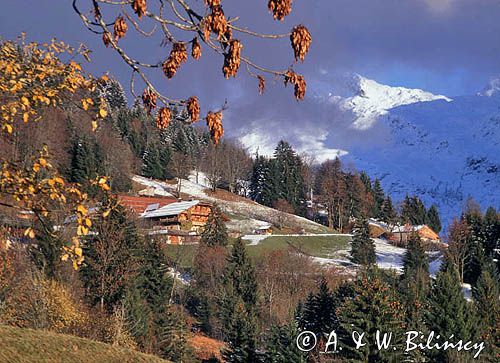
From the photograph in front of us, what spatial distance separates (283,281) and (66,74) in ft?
139

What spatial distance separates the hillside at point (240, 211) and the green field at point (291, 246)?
7563mm

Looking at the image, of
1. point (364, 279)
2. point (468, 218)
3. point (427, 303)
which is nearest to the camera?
point (364, 279)

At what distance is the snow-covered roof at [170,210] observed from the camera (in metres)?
65.3

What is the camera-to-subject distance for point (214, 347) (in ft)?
121

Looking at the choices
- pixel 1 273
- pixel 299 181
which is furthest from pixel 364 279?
pixel 299 181

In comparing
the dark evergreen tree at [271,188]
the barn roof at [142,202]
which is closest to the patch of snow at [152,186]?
the barn roof at [142,202]

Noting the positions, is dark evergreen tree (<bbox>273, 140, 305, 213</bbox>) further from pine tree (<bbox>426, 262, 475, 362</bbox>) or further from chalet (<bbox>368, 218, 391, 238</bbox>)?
pine tree (<bbox>426, 262, 475, 362</bbox>)

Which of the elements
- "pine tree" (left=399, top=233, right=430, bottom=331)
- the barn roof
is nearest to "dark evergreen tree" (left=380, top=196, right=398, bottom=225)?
"pine tree" (left=399, top=233, right=430, bottom=331)

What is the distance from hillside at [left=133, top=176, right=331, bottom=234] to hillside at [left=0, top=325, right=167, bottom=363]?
174 feet

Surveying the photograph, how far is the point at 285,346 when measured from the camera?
84.1ft

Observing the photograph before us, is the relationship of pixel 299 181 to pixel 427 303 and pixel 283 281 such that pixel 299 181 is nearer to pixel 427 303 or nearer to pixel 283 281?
pixel 283 281

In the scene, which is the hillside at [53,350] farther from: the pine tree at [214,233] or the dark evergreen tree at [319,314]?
the pine tree at [214,233]

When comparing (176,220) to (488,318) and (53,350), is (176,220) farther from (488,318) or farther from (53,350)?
(53,350)

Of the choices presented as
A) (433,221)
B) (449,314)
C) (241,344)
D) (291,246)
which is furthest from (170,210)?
(433,221)
